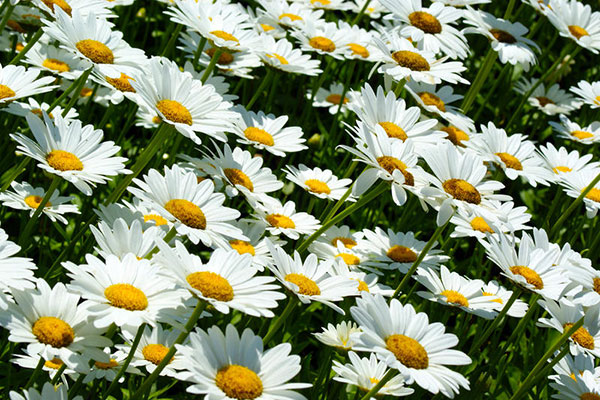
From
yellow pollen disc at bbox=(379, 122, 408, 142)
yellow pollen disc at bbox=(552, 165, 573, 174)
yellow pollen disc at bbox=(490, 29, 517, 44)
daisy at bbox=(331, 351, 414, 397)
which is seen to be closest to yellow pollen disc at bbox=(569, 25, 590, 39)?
yellow pollen disc at bbox=(490, 29, 517, 44)

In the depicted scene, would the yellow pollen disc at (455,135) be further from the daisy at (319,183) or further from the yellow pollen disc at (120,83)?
the yellow pollen disc at (120,83)

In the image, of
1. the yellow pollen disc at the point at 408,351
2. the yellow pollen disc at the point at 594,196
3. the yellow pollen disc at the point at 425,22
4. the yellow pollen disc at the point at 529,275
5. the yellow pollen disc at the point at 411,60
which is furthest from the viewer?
the yellow pollen disc at the point at 425,22

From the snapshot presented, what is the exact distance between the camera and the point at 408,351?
2041mm

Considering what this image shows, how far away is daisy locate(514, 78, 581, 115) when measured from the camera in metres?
4.93

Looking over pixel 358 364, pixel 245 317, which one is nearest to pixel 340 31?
pixel 245 317

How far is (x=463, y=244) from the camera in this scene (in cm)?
418

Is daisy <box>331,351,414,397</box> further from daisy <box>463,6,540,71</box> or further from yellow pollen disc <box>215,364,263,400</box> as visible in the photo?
daisy <box>463,6,540,71</box>

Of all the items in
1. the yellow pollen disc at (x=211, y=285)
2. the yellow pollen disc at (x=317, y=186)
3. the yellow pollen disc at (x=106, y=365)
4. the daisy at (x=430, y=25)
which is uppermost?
the daisy at (x=430, y=25)

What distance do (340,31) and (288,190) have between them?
104 cm

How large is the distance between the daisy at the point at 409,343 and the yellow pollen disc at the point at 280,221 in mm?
878

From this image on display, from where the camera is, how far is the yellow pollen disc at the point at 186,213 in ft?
7.77

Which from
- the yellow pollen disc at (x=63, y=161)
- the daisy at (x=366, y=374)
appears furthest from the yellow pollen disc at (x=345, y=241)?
the yellow pollen disc at (x=63, y=161)

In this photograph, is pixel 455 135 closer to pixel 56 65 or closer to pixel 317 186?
pixel 317 186

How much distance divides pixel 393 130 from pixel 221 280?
1298 mm
